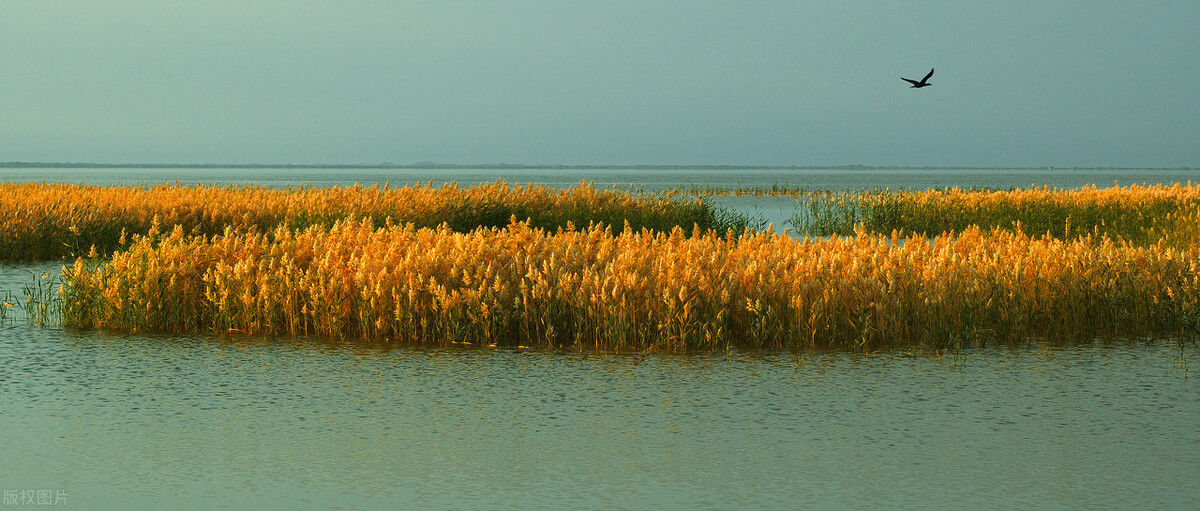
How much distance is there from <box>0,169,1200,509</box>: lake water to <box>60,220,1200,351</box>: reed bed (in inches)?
30.4

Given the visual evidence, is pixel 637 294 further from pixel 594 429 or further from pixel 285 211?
pixel 285 211

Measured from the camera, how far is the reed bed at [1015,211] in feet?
101

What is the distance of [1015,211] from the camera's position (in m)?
32.8

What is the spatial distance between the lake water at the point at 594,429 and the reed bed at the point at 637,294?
2.53 ft

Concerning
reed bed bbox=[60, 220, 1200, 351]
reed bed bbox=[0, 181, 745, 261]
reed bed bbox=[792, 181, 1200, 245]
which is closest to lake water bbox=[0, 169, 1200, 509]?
reed bed bbox=[60, 220, 1200, 351]

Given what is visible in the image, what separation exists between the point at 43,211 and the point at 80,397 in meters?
17.1

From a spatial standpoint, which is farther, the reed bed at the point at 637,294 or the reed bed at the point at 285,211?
the reed bed at the point at 285,211

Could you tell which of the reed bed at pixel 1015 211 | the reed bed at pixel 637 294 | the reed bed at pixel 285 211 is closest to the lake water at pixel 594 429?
the reed bed at pixel 637 294

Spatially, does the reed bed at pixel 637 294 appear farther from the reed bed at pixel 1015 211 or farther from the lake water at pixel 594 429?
the reed bed at pixel 1015 211

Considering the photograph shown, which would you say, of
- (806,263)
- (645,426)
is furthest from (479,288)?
(645,426)

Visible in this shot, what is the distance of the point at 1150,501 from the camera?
20.8ft

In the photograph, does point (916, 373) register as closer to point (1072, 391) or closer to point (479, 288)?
→ point (1072, 391)

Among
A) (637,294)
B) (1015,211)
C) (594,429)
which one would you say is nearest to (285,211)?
(637,294)

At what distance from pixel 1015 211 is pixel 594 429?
1090 inches
